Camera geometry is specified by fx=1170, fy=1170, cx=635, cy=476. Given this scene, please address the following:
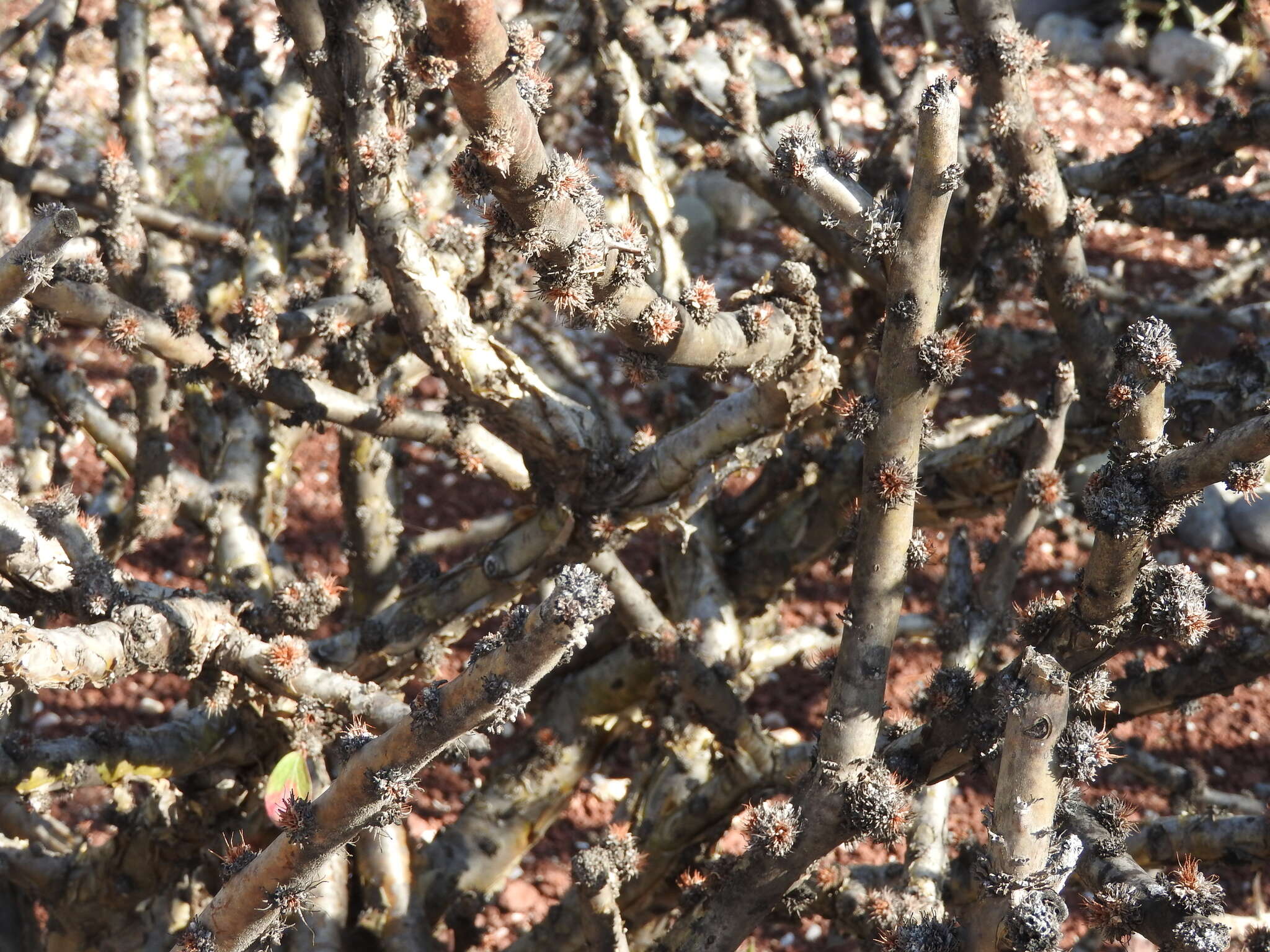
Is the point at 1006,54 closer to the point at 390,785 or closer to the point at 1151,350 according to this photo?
the point at 1151,350

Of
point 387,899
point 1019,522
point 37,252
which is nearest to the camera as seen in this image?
point 37,252

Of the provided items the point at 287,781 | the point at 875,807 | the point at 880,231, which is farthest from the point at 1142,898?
the point at 287,781

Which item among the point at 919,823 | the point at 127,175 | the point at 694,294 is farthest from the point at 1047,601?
the point at 127,175

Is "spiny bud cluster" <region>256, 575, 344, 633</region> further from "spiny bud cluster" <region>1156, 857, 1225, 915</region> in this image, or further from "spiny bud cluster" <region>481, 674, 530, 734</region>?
"spiny bud cluster" <region>1156, 857, 1225, 915</region>

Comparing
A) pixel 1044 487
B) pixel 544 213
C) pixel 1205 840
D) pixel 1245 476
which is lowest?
pixel 1205 840

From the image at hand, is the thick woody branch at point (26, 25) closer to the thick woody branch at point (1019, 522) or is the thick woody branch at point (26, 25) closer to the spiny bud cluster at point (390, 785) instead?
the spiny bud cluster at point (390, 785)

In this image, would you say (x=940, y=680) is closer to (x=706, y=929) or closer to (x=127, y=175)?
(x=706, y=929)
